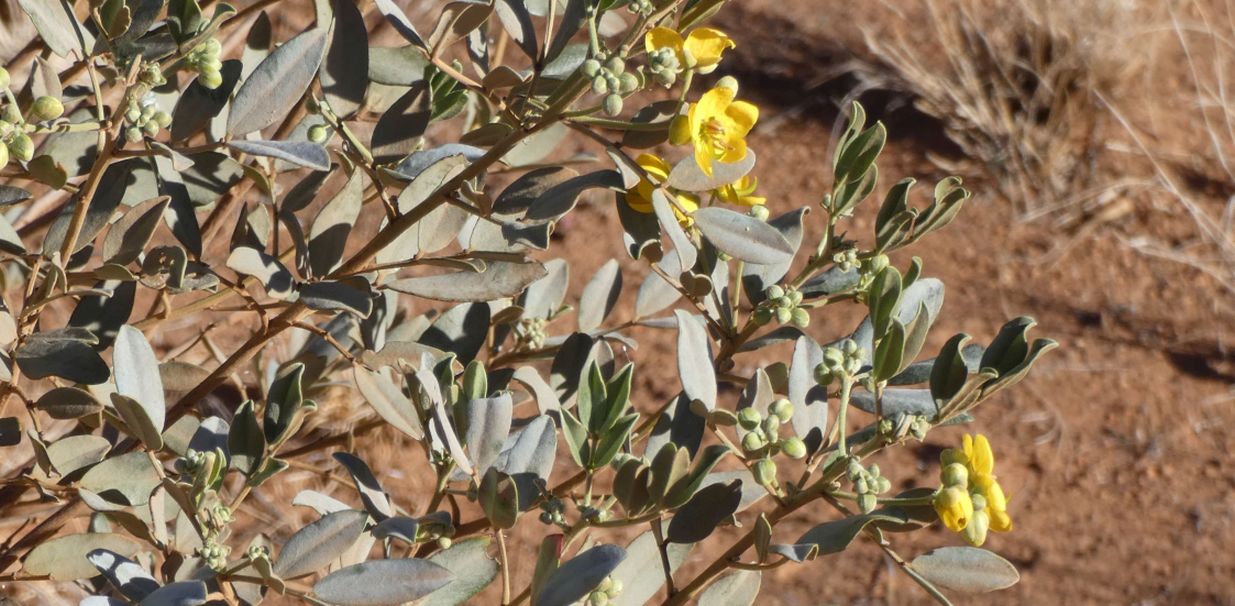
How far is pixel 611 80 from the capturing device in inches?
28.8

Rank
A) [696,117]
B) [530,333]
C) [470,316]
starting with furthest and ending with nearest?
[530,333], [470,316], [696,117]

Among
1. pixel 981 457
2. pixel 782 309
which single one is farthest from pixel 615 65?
pixel 981 457

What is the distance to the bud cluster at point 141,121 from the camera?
2.67ft

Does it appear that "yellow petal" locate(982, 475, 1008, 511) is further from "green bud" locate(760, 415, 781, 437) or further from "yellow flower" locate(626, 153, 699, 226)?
"yellow flower" locate(626, 153, 699, 226)

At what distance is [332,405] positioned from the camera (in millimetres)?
1888

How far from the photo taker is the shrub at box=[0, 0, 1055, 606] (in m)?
0.82

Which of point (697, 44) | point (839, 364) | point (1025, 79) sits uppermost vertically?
point (697, 44)

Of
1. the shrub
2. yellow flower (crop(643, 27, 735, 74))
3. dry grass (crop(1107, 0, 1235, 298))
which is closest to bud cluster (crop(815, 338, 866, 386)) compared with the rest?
the shrub

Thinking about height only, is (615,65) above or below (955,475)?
above

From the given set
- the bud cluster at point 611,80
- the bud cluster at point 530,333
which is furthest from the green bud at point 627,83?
the bud cluster at point 530,333

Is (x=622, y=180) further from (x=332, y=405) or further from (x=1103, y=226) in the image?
(x=1103, y=226)

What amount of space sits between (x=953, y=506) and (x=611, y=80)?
0.36 m

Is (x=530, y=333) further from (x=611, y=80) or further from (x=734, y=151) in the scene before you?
Result: (x=611, y=80)

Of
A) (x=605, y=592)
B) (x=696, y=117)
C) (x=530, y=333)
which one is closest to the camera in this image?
(x=696, y=117)
